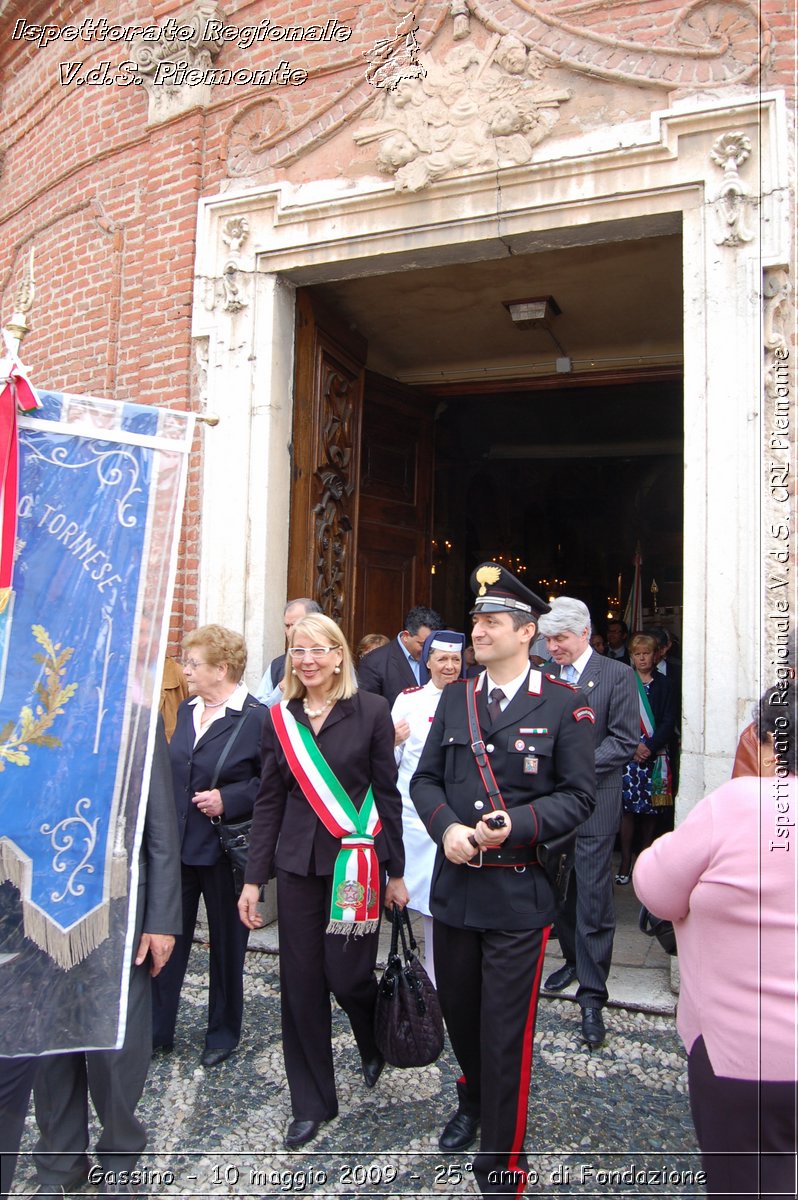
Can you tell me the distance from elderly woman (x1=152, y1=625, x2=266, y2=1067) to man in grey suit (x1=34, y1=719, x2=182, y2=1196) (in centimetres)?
94

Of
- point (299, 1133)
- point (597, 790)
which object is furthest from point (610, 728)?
point (299, 1133)

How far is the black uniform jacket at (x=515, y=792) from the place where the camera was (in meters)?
2.73

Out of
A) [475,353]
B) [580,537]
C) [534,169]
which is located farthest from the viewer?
[580,537]

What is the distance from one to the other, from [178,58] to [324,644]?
197 inches

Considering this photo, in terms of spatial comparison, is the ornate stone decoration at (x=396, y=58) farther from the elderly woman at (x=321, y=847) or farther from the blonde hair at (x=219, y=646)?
the elderly woman at (x=321, y=847)

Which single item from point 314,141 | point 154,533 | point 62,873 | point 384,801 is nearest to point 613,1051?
point 384,801

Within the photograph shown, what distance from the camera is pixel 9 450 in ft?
8.57

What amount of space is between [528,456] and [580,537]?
287 centimetres

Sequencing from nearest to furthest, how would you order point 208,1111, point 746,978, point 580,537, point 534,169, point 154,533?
point 746,978 → point 154,533 → point 208,1111 → point 534,169 → point 580,537

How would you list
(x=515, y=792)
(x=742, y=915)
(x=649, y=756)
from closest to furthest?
1. (x=742, y=915)
2. (x=515, y=792)
3. (x=649, y=756)

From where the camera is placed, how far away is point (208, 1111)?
10.8 ft

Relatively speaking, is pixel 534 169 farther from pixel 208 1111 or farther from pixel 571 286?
pixel 208 1111

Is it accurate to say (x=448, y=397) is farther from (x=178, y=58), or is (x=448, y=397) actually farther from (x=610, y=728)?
(x=610, y=728)

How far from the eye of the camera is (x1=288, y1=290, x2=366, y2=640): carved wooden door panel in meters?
5.99
